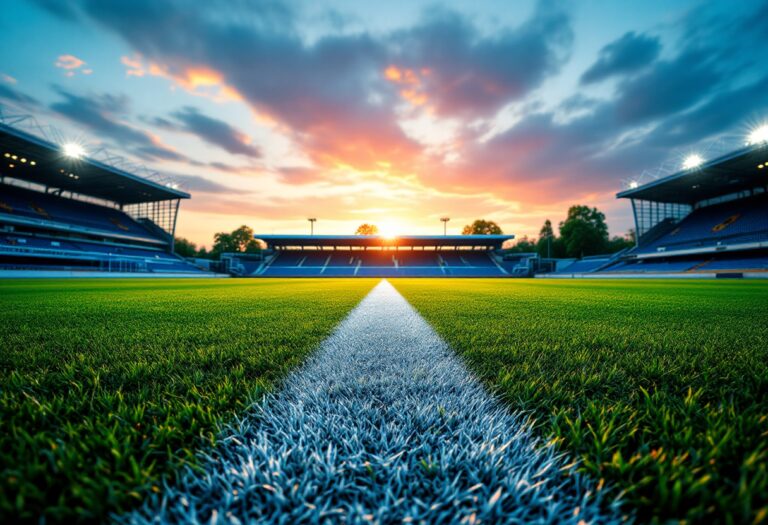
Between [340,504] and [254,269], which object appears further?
[254,269]

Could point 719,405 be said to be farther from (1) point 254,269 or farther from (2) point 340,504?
(1) point 254,269

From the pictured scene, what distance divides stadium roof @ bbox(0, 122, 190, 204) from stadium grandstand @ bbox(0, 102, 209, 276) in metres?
0.05

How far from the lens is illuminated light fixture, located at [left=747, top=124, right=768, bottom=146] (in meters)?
22.3

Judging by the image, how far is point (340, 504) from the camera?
1.94ft

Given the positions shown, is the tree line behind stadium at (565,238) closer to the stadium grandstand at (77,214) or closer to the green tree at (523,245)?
the green tree at (523,245)

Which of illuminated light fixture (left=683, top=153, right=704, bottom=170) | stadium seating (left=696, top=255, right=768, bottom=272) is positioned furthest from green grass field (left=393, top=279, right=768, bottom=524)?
illuminated light fixture (left=683, top=153, right=704, bottom=170)

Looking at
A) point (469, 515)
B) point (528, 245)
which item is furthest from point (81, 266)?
point (528, 245)

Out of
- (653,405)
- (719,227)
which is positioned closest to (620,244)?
(719,227)

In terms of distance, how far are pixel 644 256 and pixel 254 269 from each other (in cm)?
4364

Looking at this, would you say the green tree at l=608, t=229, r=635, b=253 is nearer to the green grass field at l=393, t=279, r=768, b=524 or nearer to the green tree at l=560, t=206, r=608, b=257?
the green tree at l=560, t=206, r=608, b=257

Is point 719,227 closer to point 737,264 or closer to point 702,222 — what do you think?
point 702,222

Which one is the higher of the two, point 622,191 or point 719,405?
point 622,191

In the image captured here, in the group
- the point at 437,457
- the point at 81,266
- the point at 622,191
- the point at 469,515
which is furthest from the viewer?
the point at 622,191

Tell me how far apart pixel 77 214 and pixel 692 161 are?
58.3 m
